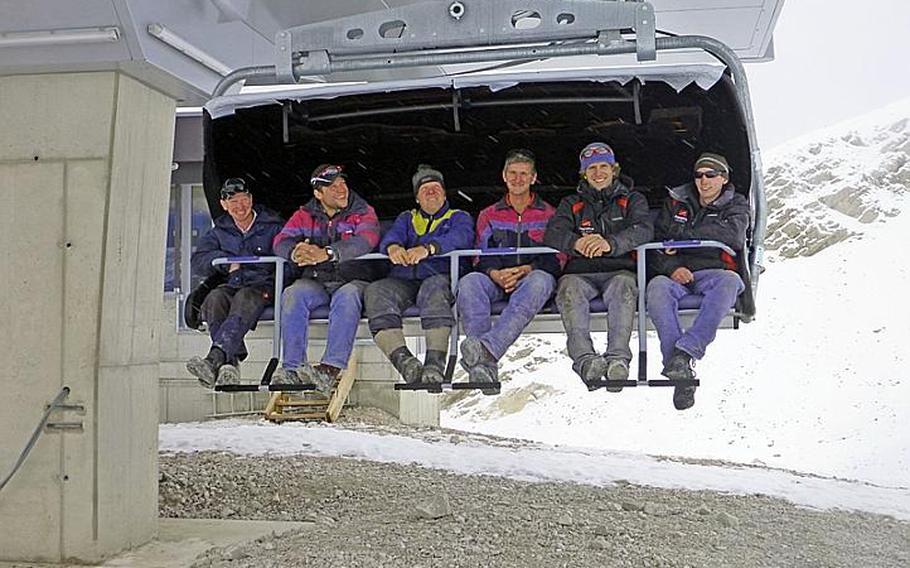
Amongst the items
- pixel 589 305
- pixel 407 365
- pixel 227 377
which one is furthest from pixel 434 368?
pixel 227 377

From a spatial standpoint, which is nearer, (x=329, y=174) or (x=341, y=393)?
(x=329, y=174)

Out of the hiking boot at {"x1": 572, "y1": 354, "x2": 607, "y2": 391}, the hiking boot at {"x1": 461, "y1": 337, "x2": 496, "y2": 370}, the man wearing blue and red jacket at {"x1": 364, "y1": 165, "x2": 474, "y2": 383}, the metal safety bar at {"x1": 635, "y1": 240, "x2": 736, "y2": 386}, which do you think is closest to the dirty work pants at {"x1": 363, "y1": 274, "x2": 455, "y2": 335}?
the man wearing blue and red jacket at {"x1": 364, "y1": 165, "x2": 474, "y2": 383}

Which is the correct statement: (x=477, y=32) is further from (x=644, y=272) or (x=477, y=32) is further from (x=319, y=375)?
(x=319, y=375)

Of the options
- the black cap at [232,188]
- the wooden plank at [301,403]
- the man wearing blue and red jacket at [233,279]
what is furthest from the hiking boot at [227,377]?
the wooden plank at [301,403]

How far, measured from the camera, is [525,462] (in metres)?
10.6

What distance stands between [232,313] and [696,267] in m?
2.34

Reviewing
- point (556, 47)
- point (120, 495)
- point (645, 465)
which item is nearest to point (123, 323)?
point (120, 495)

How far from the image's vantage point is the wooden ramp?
42.9 feet

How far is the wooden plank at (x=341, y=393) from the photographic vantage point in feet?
42.8

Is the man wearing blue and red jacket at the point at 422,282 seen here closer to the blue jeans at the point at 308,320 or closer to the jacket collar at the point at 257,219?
the blue jeans at the point at 308,320

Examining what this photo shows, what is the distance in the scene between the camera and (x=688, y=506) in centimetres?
807

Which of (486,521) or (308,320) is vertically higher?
(308,320)

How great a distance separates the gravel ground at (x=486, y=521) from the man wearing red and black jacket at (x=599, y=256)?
1.48m

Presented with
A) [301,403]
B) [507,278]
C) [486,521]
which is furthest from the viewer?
[301,403]
